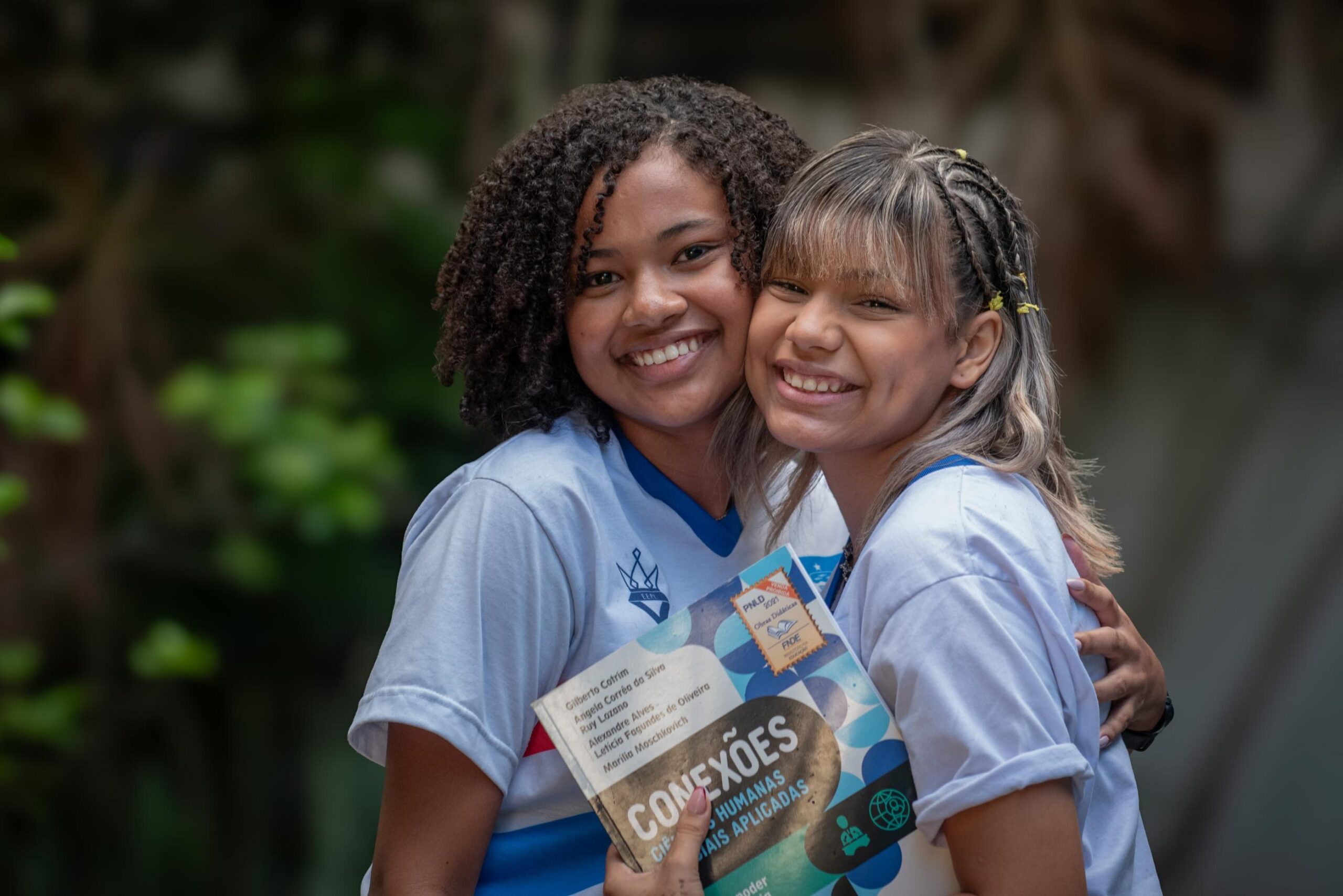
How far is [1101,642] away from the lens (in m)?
1.49

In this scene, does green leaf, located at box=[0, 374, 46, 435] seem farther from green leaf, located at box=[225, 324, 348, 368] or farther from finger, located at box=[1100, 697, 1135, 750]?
finger, located at box=[1100, 697, 1135, 750]

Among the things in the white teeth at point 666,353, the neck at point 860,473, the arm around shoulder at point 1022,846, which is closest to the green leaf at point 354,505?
the white teeth at point 666,353

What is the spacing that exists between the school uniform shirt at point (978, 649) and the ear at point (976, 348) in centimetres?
13

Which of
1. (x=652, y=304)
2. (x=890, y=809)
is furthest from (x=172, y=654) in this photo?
(x=890, y=809)

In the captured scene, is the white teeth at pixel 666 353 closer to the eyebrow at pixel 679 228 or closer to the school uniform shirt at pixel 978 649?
the eyebrow at pixel 679 228

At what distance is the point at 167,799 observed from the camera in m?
3.64

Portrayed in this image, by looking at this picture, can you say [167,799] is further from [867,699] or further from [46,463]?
[867,699]

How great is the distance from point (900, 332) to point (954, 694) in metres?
0.44

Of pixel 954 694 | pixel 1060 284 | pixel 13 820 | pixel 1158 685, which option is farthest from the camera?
pixel 1060 284

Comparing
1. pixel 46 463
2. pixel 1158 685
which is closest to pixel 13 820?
pixel 46 463

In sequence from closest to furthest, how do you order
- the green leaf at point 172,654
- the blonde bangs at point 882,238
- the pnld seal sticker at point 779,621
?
the pnld seal sticker at point 779,621
the blonde bangs at point 882,238
the green leaf at point 172,654

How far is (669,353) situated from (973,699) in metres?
0.64

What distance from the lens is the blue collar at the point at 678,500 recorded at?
5.74 ft

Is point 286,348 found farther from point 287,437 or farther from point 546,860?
point 546,860
